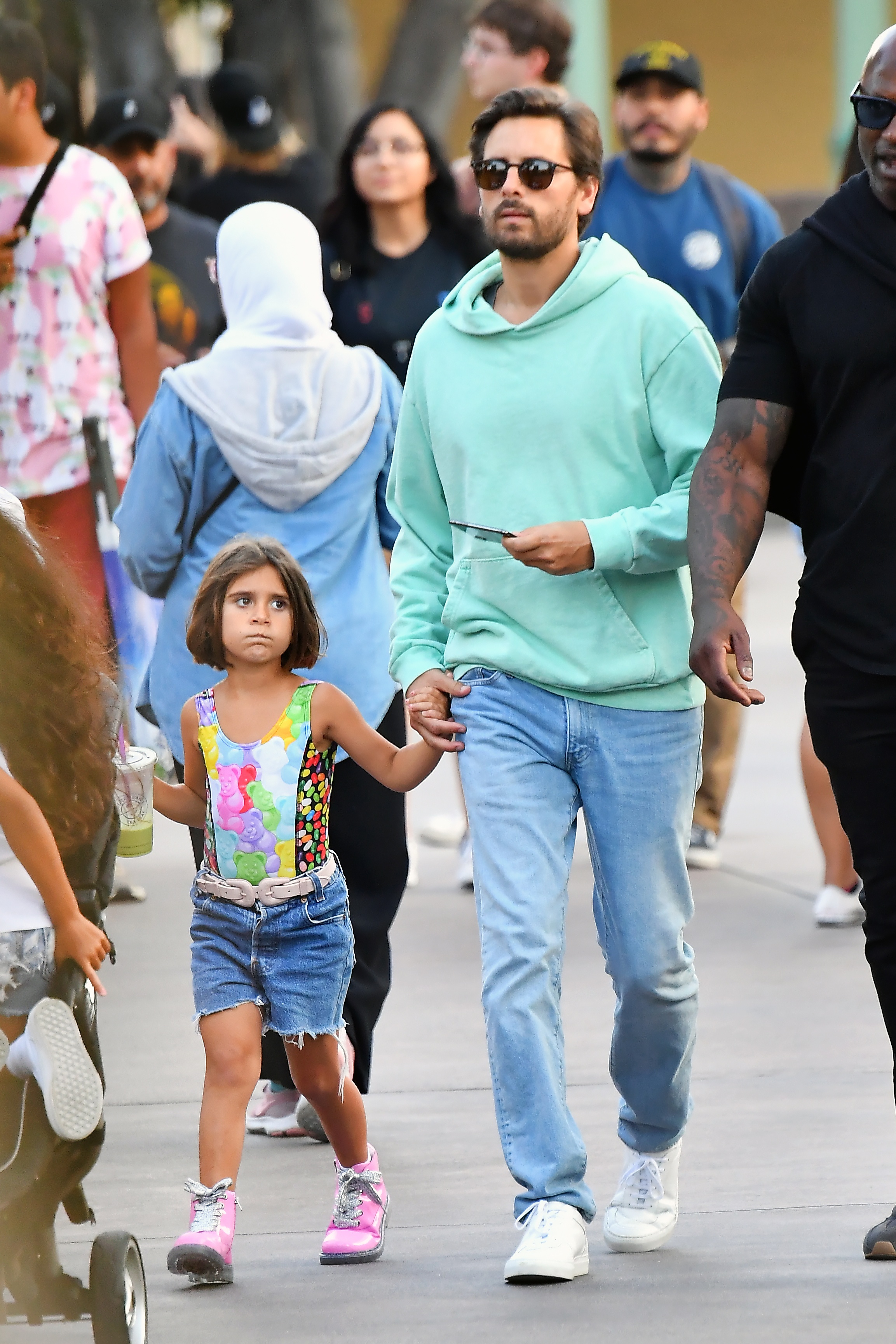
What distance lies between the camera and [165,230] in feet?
27.7

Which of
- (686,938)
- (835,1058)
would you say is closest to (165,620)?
(835,1058)

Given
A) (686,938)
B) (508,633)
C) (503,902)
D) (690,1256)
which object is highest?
(508,633)

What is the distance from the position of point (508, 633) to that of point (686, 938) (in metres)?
3.05

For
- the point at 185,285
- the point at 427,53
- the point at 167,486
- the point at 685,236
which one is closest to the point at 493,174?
the point at 167,486

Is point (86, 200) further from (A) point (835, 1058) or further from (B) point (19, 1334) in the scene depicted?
(B) point (19, 1334)

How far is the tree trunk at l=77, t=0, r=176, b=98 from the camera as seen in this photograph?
59.3 ft

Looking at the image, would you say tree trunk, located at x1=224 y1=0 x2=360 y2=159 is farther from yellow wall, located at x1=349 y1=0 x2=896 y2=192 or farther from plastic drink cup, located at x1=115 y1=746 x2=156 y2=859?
plastic drink cup, located at x1=115 y1=746 x2=156 y2=859

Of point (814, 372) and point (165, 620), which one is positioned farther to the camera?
point (165, 620)

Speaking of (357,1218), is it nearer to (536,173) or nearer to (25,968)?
(25,968)

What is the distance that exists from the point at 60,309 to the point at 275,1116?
268 cm

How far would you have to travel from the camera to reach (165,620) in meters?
5.24

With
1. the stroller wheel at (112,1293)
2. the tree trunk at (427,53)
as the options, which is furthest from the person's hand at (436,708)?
the tree trunk at (427,53)

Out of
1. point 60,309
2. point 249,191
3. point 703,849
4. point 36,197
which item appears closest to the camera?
point 36,197

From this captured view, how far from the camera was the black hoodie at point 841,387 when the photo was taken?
400 centimetres
